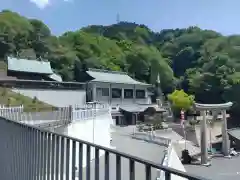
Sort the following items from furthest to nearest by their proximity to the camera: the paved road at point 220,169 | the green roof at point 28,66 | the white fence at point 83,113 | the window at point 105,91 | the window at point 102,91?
the window at point 105,91 → the window at point 102,91 → the green roof at point 28,66 → the paved road at point 220,169 → the white fence at point 83,113

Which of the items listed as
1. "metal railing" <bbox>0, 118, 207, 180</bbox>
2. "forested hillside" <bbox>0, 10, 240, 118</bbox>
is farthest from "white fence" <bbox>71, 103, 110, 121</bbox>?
"forested hillside" <bbox>0, 10, 240, 118</bbox>

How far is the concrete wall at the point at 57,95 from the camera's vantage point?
104 ft

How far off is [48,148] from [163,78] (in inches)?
2257

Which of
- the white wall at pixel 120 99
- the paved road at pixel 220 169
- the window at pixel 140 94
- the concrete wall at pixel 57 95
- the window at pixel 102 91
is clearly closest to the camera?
the paved road at pixel 220 169

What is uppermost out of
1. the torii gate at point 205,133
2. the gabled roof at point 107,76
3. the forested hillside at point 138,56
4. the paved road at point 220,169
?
the forested hillside at point 138,56

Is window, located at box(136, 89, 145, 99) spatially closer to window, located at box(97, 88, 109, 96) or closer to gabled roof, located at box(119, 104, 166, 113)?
gabled roof, located at box(119, 104, 166, 113)

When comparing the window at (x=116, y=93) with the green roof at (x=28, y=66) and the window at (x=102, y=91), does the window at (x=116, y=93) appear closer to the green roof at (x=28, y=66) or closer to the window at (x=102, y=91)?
the window at (x=102, y=91)

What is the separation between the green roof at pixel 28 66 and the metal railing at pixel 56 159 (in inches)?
1265

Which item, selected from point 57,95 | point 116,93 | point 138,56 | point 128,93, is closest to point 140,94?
point 128,93

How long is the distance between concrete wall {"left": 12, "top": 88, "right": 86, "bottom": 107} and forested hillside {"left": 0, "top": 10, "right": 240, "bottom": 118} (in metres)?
7.75

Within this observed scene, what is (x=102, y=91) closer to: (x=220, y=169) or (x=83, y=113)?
(x=220, y=169)

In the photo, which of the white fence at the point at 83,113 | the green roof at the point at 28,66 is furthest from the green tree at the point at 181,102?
the white fence at the point at 83,113

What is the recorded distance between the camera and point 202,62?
227ft

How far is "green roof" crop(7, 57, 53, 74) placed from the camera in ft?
114
